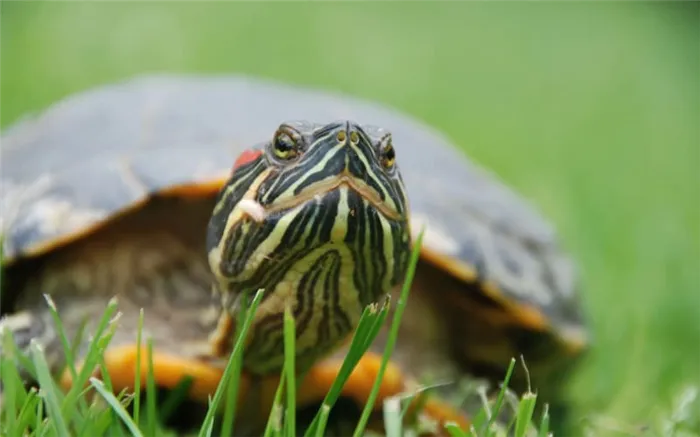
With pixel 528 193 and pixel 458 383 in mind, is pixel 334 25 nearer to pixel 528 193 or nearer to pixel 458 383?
pixel 528 193

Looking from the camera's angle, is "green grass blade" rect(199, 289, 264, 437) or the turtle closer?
"green grass blade" rect(199, 289, 264, 437)

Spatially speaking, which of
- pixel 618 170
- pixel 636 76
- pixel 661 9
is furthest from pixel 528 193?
pixel 661 9

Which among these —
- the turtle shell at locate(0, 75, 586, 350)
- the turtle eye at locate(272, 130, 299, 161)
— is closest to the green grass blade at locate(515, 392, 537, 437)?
the turtle eye at locate(272, 130, 299, 161)

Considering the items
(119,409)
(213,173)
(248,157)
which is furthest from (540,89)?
(119,409)

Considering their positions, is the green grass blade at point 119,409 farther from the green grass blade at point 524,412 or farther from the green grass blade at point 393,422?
the green grass blade at point 524,412

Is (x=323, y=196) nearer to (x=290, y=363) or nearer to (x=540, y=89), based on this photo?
(x=290, y=363)

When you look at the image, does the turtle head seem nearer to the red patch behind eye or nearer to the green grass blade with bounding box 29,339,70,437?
the red patch behind eye
